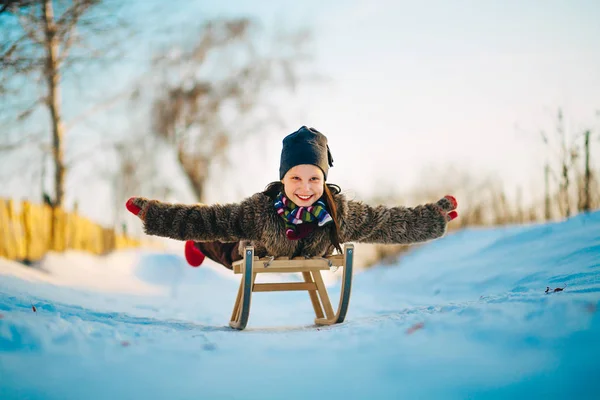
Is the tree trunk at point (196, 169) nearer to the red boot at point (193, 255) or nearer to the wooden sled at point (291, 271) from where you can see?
the red boot at point (193, 255)

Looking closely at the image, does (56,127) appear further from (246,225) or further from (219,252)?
(246,225)

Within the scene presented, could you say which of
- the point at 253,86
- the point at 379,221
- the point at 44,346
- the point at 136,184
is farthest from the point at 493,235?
the point at 136,184

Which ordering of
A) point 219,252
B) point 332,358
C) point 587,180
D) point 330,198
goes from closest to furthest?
point 332,358, point 330,198, point 219,252, point 587,180

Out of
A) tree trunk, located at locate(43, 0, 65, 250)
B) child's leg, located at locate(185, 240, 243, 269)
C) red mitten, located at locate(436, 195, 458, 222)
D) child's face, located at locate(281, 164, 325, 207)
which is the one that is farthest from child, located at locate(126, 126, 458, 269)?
tree trunk, located at locate(43, 0, 65, 250)

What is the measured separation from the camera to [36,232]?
7906mm

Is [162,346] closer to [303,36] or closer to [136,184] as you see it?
[303,36]

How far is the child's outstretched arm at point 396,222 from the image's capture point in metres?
3.38

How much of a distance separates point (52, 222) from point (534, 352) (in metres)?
8.36

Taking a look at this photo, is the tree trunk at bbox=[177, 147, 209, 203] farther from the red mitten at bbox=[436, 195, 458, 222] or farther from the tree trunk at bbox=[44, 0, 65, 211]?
the red mitten at bbox=[436, 195, 458, 222]

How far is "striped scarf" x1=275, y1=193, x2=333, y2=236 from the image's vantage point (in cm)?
316

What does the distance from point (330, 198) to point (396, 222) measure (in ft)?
1.73

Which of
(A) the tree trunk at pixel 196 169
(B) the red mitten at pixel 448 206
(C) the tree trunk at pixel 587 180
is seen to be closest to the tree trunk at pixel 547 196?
(C) the tree trunk at pixel 587 180

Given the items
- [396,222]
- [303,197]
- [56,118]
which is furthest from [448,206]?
[56,118]

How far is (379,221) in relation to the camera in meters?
3.42
